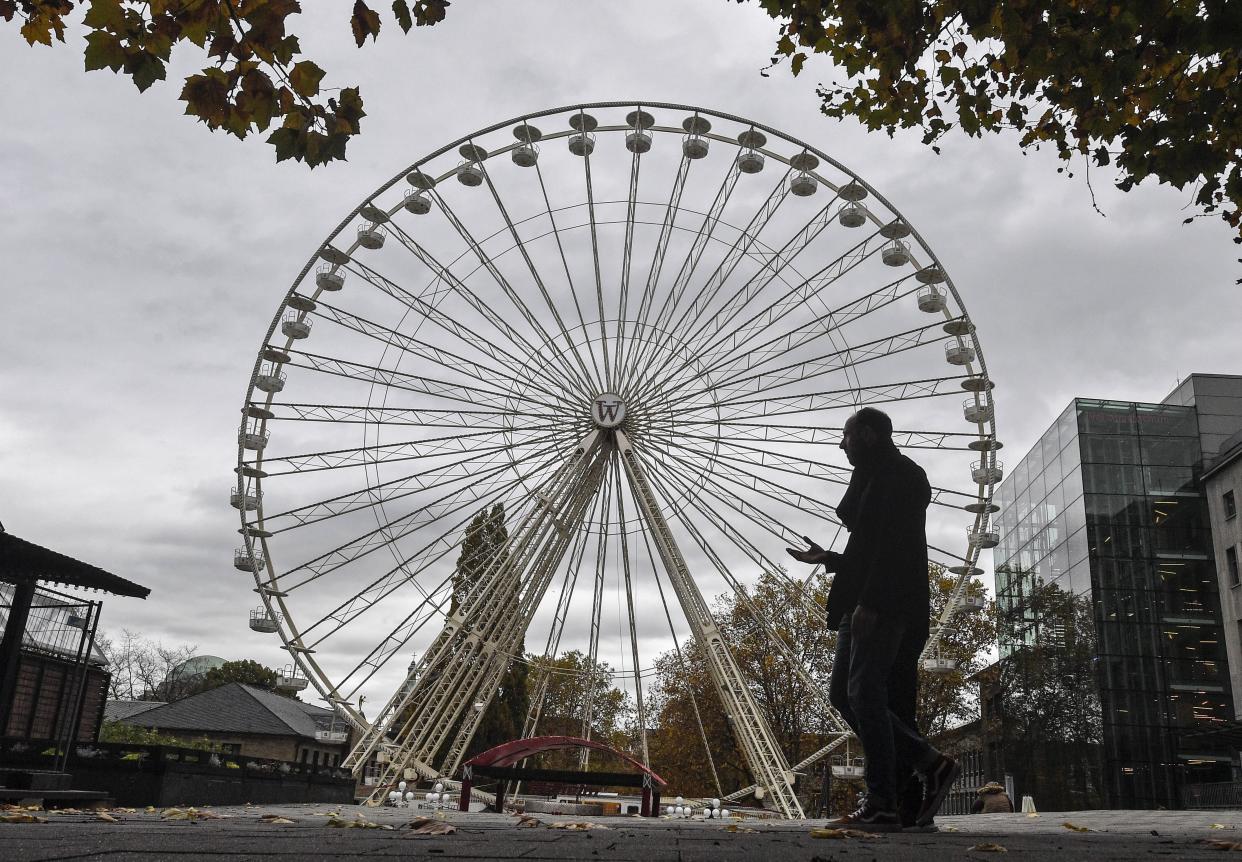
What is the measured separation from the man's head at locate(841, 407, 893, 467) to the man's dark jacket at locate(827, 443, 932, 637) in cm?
4

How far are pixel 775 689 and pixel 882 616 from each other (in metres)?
31.9

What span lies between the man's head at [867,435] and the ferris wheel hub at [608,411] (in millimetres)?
15488

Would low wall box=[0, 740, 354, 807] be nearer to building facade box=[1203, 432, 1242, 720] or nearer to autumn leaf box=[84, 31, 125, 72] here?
autumn leaf box=[84, 31, 125, 72]

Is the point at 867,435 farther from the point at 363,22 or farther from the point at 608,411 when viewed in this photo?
the point at 608,411

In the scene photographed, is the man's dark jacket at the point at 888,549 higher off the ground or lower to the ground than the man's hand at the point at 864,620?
higher

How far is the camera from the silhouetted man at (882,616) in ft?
17.8

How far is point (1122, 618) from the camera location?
36250 millimetres

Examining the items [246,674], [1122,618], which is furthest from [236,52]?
[246,674]

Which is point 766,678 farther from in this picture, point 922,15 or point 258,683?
point 258,683

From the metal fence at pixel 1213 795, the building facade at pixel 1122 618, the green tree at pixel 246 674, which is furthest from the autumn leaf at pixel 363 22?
the green tree at pixel 246 674

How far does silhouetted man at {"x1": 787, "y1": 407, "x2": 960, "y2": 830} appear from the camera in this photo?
5.42m

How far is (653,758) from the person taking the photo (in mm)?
40062

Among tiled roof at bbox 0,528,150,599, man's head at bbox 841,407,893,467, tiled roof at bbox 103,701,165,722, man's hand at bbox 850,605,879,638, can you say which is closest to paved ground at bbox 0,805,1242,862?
man's hand at bbox 850,605,879,638

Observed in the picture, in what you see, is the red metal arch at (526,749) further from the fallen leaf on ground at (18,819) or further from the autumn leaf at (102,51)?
the autumn leaf at (102,51)
